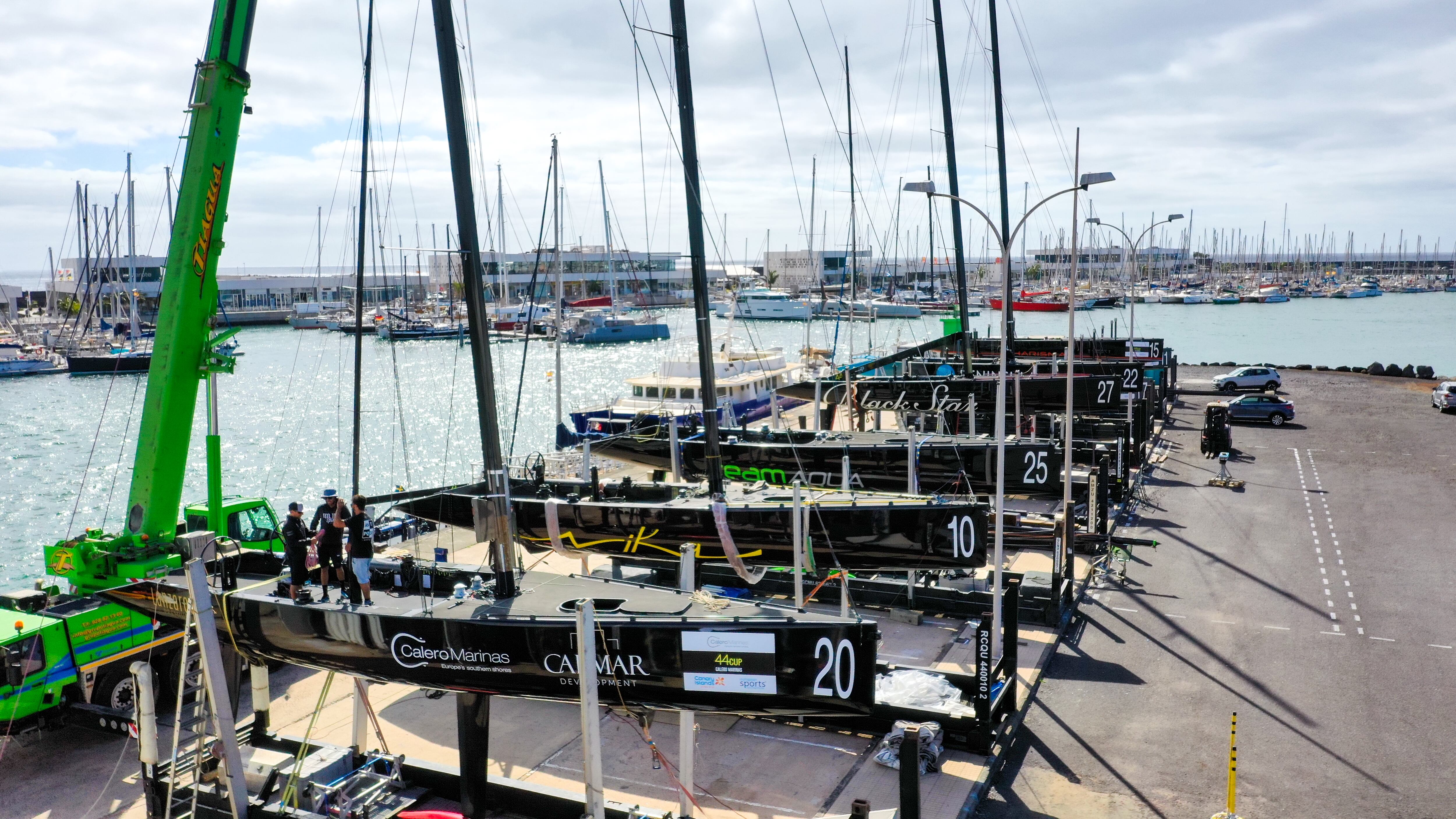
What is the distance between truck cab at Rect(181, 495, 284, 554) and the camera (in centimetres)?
1702

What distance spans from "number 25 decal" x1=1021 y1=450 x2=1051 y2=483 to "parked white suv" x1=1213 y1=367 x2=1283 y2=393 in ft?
93.2

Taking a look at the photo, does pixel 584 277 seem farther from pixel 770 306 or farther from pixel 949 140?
pixel 949 140

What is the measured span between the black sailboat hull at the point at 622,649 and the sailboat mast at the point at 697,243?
6.05 meters

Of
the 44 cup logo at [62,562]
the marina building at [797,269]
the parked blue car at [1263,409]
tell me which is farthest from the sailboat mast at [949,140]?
the marina building at [797,269]

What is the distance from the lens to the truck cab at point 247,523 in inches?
670

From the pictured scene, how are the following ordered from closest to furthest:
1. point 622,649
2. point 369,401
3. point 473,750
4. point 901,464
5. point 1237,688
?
point 622,649 → point 473,750 → point 1237,688 → point 901,464 → point 369,401

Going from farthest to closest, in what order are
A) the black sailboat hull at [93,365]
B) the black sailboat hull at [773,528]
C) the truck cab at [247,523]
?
the black sailboat hull at [93,365] → the truck cab at [247,523] → the black sailboat hull at [773,528]

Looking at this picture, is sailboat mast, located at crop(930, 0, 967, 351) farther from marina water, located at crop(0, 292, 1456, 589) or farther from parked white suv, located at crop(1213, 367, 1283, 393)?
parked white suv, located at crop(1213, 367, 1283, 393)

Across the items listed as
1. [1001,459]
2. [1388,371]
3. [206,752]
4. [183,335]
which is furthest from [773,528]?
[1388,371]

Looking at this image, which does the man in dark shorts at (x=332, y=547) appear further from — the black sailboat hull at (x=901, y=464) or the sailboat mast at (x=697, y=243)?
the black sailboat hull at (x=901, y=464)

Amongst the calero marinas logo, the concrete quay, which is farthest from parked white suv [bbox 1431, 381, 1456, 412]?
the calero marinas logo

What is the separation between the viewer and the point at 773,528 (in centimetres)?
1642

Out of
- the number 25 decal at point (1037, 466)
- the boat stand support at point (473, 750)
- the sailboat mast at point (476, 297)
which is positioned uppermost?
the sailboat mast at point (476, 297)

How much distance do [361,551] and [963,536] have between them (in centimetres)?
941
